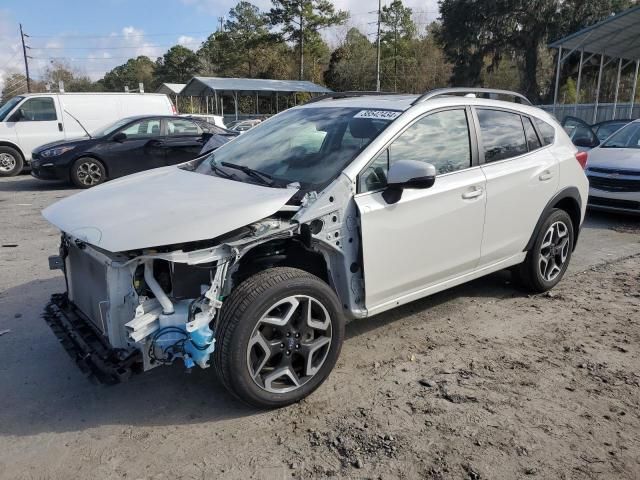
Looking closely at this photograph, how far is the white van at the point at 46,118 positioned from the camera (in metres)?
13.5

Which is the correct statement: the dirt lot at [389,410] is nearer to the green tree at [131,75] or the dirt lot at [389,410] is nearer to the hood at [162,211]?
the hood at [162,211]

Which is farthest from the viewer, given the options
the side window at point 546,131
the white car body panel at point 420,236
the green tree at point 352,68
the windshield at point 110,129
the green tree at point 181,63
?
the green tree at point 181,63

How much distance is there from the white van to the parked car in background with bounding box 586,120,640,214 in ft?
37.9

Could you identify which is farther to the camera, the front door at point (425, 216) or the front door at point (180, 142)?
the front door at point (180, 142)

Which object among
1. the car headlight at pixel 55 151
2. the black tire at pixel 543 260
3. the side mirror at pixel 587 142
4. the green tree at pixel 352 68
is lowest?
the black tire at pixel 543 260

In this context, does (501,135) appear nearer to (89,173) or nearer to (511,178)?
(511,178)

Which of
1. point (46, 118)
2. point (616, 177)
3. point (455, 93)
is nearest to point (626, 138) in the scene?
point (616, 177)

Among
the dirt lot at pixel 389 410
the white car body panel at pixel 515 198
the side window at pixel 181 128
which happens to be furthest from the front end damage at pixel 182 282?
the side window at pixel 181 128

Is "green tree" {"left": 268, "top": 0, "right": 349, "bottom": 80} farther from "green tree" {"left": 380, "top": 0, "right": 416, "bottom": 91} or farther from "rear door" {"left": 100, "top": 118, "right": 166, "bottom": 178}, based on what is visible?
"rear door" {"left": 100, "top": 118, "right": 166, "bottom": 178}

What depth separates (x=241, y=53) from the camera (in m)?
54.5

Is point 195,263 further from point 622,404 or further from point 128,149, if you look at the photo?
point 128,149

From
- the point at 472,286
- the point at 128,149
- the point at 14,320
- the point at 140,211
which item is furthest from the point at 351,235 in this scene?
the point at 128,149

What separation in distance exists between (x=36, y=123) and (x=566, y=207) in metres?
13.3

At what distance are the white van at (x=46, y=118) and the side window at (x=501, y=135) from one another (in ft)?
38.0
